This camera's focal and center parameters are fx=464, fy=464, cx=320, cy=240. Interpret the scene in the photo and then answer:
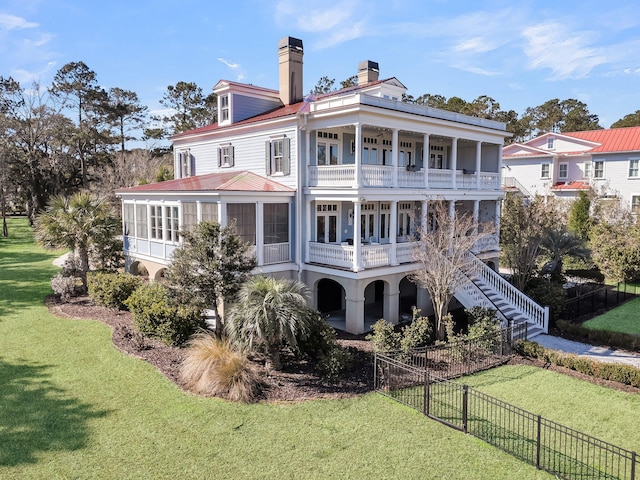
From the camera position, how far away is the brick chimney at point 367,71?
2512cm

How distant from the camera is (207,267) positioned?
13727 mm

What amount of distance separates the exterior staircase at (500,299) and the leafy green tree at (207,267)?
357 inches

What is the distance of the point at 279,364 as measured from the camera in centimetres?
1367

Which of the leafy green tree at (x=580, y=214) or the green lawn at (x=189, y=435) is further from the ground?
the leafy green tree at (x=580, y=214)

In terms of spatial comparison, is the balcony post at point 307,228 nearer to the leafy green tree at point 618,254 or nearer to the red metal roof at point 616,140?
the leafy green tree at point 618,254

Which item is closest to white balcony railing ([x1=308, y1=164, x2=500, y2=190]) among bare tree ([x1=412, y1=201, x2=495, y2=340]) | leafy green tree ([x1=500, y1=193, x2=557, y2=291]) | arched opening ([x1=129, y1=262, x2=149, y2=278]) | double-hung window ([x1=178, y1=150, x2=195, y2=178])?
bare tree ([x1=412, y1=201, x2=495, y2=340])

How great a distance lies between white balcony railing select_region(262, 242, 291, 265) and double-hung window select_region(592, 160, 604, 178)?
31.9 meters

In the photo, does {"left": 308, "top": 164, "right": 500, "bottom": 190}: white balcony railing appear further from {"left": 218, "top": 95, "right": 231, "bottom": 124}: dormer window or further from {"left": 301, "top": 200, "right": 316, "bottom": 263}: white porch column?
{"left": 218, "top": 95, "right": 231, "bottom": 124}: dormer window

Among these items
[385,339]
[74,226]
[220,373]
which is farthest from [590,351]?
[74,226]

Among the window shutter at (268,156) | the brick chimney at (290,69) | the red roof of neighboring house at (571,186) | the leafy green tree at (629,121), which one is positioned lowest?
the red roof of neighboring house at (571,186)

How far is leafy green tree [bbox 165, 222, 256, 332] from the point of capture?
13.8 m

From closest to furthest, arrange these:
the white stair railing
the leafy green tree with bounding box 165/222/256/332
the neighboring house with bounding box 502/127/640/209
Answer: the leafy green tree with bounding box 165/222/256/332, the white stair railing, the neighboring house with bounding box 502/127/640/209

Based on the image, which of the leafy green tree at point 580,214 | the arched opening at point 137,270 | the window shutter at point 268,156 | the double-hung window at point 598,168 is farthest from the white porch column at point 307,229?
the double-hung window at point 598,168

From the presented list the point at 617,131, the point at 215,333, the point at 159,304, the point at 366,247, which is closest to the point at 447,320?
the point at 366,247
